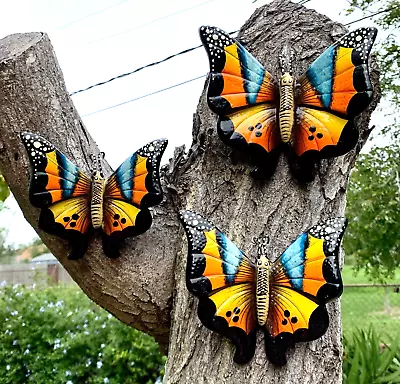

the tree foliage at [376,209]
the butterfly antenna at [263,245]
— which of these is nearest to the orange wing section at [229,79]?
the butterfly antenna at [263,245]

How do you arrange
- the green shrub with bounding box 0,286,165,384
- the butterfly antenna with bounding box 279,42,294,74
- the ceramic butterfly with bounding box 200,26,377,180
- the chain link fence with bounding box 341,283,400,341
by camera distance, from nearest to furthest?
the ceramic butterfly with bounding box 200,26,377,180, the butterfly antenna with bounding box 279,42,294,74, the green shrub with bounding box 0,286,165,384, the chain link fence with bounding box 341,283,400,341

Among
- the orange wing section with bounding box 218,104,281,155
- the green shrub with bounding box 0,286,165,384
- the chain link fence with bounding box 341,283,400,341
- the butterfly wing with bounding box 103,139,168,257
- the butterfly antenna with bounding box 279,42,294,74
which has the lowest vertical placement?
the green shrub with bounding box 0,286,165,384

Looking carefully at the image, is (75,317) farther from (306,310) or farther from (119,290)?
(306,310)

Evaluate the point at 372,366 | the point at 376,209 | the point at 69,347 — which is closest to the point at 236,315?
the point at 372,366

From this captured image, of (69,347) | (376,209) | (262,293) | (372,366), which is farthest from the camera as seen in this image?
(376,209)

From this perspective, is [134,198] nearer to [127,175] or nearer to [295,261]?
[127,175]

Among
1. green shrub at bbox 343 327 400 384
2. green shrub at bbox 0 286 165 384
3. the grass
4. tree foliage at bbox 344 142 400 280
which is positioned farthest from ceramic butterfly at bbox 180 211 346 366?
the grass

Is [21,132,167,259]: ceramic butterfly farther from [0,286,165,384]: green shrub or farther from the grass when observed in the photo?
the grass

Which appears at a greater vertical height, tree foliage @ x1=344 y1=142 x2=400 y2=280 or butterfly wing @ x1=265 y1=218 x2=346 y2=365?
tree foliage @ x1=344 y1=142 x2=400 y2=280
